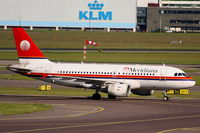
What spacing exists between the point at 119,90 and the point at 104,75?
3.28 m

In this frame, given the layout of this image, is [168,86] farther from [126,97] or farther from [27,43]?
[27,43]

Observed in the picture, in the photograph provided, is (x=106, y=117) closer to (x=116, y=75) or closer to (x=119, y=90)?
(x=119, y=90)

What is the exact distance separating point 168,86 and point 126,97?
5.70 metres

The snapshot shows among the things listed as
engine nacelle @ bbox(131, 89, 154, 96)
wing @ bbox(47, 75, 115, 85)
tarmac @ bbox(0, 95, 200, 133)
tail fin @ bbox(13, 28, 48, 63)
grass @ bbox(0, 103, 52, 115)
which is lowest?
tarmac @ bbox(0, 95, 200, 133)

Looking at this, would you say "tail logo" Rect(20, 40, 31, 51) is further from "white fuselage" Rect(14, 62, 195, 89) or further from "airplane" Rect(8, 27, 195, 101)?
"white fuselage" Rect(14, 62, 195, 89)

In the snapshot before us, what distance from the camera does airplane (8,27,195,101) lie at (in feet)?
193

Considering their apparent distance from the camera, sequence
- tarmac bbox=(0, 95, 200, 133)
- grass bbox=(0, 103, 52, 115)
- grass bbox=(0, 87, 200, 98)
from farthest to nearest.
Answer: grass bbox=(0, 87, 200, 98)
grass bbox=(0, 103, 52, 115)
tarmac bbox=(0, 95, 200, 133)

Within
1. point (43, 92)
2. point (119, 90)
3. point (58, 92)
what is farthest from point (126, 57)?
point (119, 90)

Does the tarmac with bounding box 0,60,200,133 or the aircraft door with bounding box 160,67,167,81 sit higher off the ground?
the aircraft door with bounding box 160,67,167,81

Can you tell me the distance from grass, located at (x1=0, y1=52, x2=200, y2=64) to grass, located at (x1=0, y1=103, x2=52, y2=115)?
5938 cm

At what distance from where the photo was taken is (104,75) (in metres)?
59.7

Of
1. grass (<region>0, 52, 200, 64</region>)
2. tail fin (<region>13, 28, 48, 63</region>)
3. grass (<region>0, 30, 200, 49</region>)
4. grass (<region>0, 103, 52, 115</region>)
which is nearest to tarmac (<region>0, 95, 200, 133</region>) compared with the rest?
grass (<region>0, 103, 52, 115</region>)

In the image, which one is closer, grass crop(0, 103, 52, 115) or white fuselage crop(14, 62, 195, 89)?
grass crop(0, 103, 52, 115)

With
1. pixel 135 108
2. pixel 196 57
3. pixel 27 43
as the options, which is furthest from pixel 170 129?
pixel 196 57
